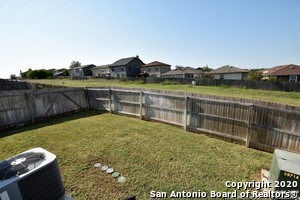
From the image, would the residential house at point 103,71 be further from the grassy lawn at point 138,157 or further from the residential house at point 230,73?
the grassy lawn at point 138,157

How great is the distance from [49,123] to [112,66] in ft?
143

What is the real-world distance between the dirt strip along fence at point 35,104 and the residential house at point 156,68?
38.2 meters

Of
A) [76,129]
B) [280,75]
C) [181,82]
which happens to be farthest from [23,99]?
[280,75]

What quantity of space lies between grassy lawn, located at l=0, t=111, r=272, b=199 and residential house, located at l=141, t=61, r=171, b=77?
135 feet

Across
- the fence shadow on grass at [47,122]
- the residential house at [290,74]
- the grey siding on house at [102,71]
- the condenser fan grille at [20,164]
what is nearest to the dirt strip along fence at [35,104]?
the fence shadow on grass at [47,122]

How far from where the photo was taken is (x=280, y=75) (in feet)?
98.5

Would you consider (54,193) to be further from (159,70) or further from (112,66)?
(112,66)

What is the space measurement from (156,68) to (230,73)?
20.2m

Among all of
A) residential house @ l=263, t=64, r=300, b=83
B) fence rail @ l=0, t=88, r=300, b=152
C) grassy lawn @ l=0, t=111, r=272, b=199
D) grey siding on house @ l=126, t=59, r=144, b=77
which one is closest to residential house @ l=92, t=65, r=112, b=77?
grey siding on house @ l=126, t=59, r=144, b=77

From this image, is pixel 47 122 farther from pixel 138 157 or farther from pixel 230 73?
pixel 230 73

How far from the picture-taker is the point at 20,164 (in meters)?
2.14

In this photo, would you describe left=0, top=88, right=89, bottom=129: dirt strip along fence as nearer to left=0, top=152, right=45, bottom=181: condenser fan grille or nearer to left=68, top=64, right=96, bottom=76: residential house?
left=0, top=152, right=45, bottom=181: condenser fan grille

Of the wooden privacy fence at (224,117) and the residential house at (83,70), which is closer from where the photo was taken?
the wooden privacy fence at (224,117)

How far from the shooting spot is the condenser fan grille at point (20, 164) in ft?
6.49
